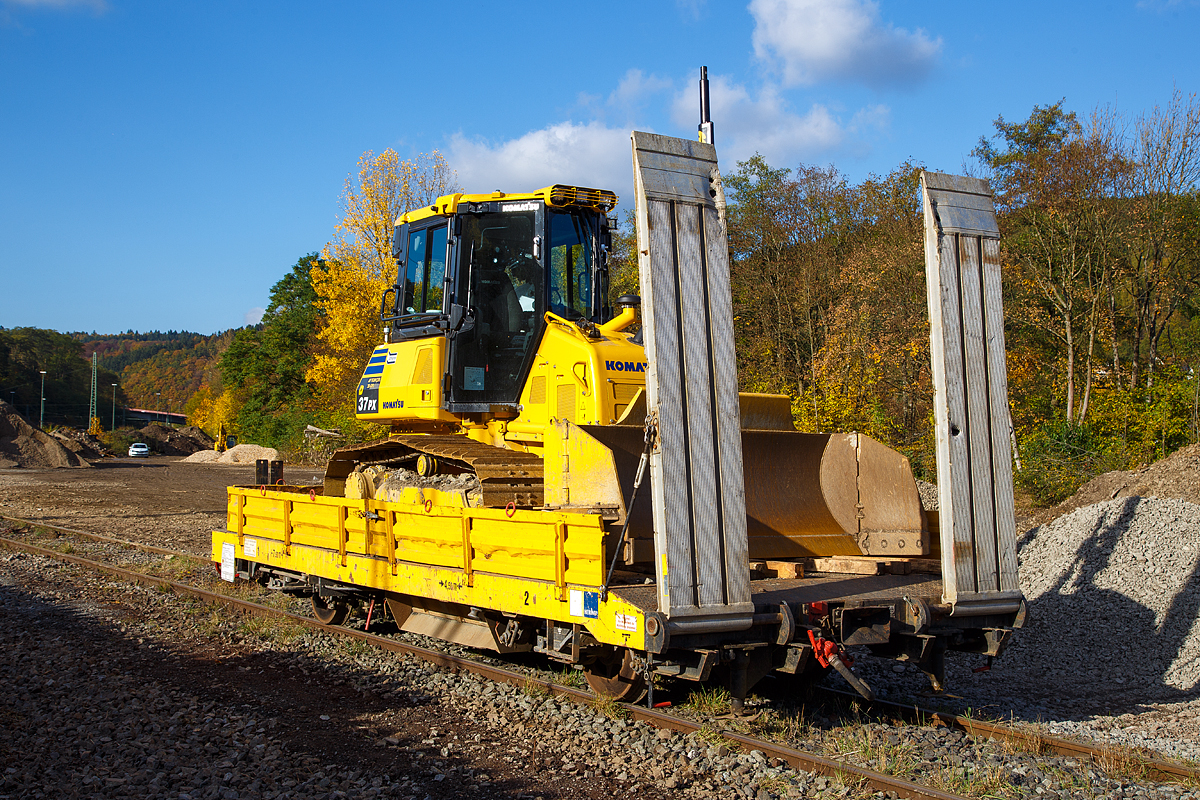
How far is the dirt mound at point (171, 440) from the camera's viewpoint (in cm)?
6781

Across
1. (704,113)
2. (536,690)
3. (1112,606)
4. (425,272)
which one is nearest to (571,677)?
(536,690)

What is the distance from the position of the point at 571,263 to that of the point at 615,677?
12.2 feet

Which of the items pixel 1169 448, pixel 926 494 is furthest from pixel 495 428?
pixel 1169 448

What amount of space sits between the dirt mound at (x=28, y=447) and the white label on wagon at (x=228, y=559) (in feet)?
116

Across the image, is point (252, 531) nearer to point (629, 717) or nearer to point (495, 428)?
point (495, 428)

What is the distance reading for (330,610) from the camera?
9023mm

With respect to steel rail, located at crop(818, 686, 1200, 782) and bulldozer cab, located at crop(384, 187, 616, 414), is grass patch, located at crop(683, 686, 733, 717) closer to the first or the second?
steel rail, located at crop(818, 686, 1200, 782)

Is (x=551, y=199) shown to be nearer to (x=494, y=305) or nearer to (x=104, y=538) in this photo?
(x=494, y=305)

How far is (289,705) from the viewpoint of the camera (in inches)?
248

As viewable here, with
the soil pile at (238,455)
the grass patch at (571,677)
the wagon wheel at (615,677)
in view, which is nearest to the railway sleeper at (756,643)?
the wagon wheel at (615,677)

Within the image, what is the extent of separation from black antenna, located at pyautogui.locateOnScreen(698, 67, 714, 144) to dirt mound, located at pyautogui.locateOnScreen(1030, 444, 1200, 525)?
816 centimetres

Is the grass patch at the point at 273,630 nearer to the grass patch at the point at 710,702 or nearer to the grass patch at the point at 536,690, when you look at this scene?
the grass patch at the point at 536,690

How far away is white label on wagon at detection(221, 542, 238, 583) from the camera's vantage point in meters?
10.0

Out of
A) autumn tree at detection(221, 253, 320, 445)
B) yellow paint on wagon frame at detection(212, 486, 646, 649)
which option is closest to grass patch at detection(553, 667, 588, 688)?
yellow paint on wagon frame at detection(212, 486, 646, 649)
